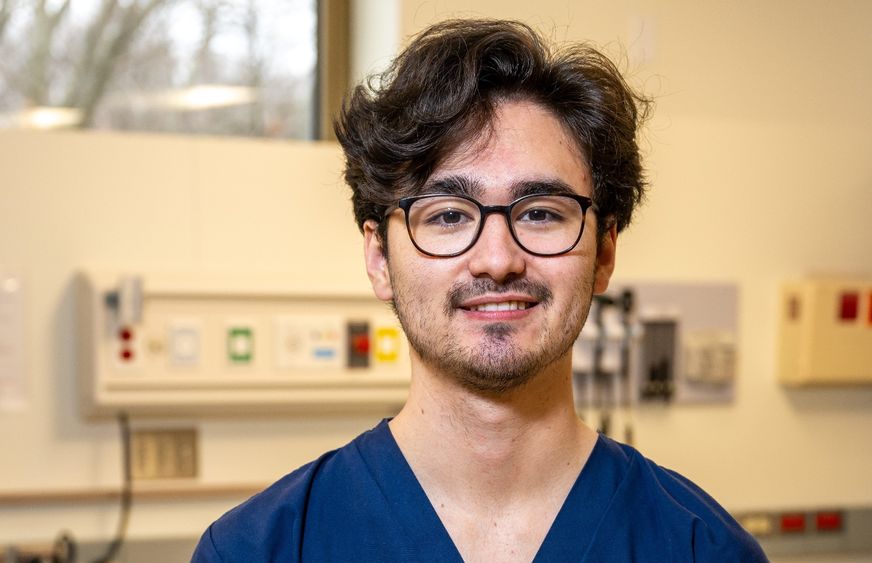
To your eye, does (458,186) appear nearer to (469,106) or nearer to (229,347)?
(469,106)

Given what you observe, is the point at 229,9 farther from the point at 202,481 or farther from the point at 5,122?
the point at 202,481

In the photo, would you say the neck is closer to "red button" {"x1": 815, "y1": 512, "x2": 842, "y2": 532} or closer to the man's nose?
the man's nose

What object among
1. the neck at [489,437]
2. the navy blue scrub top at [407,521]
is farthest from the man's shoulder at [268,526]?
the neck at [489,437]

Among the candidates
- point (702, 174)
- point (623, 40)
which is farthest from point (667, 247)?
point (623, 40)

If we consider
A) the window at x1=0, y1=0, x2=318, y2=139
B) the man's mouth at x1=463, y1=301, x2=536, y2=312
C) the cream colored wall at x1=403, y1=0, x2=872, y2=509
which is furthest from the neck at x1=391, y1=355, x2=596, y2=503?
the window at x1=0, y1=0, x2=318, y2=139

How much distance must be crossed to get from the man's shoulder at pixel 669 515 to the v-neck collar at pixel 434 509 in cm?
1

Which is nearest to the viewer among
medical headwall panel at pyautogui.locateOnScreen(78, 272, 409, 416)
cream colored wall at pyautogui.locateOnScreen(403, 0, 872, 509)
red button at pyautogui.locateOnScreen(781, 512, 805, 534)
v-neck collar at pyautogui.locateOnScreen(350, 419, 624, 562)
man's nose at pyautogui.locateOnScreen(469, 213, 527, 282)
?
man's nose at pyautogui.locateOnScreen(469, 213, 527, 282)

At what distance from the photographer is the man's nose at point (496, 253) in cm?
110

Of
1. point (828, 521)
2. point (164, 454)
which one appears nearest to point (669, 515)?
point (164, 454)

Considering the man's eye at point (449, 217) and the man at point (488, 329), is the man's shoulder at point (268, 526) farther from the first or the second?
the man's eye at point (449, 217)

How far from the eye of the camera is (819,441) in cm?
248

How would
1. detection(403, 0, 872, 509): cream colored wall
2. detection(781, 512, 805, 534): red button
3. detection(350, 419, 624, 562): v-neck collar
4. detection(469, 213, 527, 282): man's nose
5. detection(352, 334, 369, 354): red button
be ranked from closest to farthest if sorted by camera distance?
detection(469, 213, 527, 282): man's nose, detection(350, 419, 624, 562): v-neck collar, detection(352, 334, 369, 354): red button, detection(403, 0, 872, 509): cream colored wall, detection(781, 512, 805, 534): red button

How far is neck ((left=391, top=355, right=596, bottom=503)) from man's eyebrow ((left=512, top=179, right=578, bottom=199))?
228 mm

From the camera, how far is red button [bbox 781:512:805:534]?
2.46 metres
